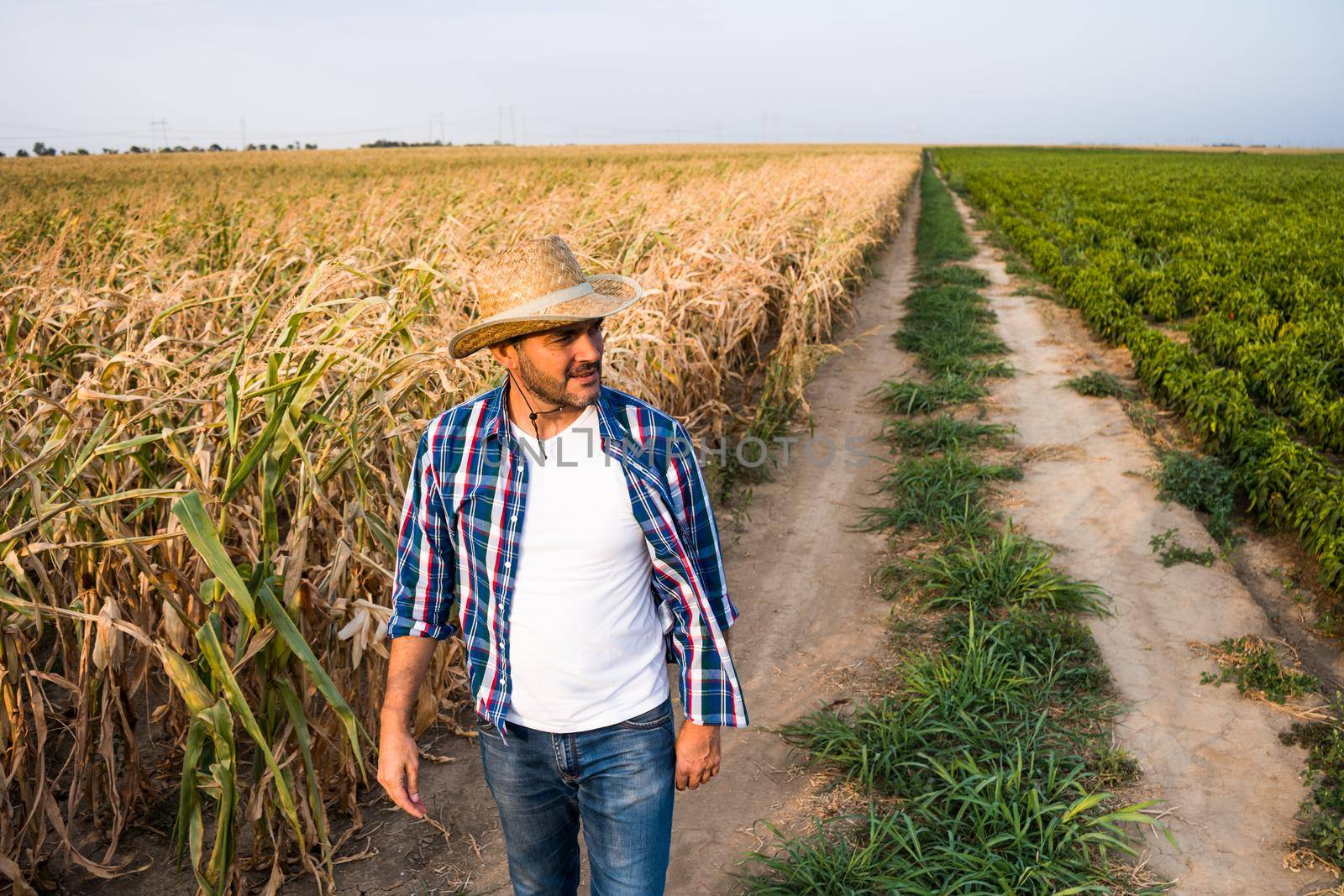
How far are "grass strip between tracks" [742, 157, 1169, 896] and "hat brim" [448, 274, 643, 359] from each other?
5.40ft

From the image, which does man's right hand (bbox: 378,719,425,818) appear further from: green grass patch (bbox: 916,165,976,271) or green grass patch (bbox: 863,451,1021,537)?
green grass patch (bbox: 916,165,976,271)

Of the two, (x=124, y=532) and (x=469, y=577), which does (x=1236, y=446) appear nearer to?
(x=469, y=577)

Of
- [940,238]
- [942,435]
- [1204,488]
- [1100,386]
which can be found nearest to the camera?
[1204,488]

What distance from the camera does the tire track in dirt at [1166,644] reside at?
265 cm

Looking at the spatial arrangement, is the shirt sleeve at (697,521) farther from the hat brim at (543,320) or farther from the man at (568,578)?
the hat brim at (543,320)

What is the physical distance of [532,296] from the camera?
5.39ft

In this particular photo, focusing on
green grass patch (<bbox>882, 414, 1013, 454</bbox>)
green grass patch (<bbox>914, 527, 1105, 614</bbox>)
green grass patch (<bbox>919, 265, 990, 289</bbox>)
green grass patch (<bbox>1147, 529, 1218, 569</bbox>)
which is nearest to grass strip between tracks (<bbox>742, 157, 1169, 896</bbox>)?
green grass patch (<bbox>914, 527, 1105, 614</bbox>)

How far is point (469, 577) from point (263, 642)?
0.68 metres

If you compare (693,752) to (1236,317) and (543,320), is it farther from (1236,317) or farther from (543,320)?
(1236,317)

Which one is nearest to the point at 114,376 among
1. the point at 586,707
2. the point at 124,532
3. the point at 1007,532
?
the point at 124,532

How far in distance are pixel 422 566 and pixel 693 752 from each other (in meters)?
0.63

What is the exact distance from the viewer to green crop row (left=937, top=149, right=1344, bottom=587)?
4961 millimetres

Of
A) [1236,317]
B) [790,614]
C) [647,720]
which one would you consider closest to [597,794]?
[647,720]

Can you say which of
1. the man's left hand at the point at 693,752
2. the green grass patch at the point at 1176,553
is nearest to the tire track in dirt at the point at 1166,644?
the green grass patch at the point at 1176,553
